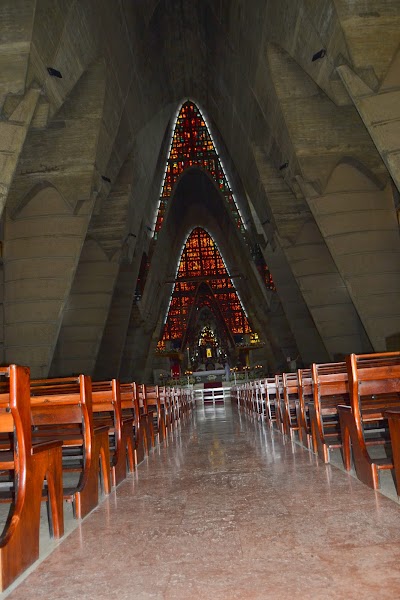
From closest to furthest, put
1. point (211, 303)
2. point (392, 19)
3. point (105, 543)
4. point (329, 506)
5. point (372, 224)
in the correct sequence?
point (105, 543), point (329, 506), point (392, 19), point (372, 224), point (211, 303)

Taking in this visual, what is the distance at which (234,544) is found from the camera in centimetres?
237

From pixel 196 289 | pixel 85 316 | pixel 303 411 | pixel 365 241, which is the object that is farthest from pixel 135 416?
pixel 196 289

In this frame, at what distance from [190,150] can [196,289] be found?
1415cm

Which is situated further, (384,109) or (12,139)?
(12,139)

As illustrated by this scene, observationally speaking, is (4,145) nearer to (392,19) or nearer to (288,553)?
(392,19)

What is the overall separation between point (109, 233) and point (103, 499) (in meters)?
16.0

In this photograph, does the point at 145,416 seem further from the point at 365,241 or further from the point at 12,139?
the point at 365,241

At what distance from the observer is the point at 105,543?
256cm

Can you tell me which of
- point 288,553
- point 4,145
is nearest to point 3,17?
point 4,145

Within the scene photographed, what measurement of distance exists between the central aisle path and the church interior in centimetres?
2

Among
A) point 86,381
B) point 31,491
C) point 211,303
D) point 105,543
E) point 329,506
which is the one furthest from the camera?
point 211,303

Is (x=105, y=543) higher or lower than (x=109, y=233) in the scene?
lower

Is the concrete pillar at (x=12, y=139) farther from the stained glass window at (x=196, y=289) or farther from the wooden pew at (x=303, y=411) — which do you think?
the stained glass window at (x=196, y=289)

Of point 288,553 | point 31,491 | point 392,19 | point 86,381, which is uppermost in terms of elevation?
point 392,19
